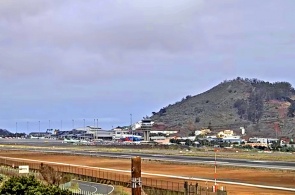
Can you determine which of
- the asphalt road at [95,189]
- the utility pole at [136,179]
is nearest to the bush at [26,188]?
the utility pole at [136,179]

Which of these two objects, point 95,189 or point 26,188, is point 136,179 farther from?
point 95,189

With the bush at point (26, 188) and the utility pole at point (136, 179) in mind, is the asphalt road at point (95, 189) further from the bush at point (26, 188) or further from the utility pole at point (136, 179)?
the utility pole at point (136, 179)

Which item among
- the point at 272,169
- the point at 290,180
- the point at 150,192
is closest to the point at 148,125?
the point at 272,169

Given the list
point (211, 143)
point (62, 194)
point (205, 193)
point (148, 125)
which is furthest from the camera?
point (148, 125)

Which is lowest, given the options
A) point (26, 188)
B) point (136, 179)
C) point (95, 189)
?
point (95, 189)

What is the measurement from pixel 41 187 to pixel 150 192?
1591cm

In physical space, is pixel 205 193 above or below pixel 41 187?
below

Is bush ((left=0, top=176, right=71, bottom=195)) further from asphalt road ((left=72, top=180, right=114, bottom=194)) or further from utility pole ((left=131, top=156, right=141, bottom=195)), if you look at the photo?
asphalt road ((left=72, top=180, right=114, bottom=194))

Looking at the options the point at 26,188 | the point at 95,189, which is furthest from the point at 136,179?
the point at 95,189

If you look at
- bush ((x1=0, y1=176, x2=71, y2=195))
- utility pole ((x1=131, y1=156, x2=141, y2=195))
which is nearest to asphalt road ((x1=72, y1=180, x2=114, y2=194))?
bush ((x1=0, y1=176, x2=71, y2=195))

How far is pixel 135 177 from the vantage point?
31.7ft

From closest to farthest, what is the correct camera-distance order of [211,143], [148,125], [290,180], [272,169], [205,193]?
[205,193]
[290,180]
[272,169]
[211,143]
[148,125]

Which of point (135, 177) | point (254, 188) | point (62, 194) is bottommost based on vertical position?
point (254, 188)

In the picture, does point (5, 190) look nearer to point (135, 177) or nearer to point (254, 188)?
point (135, 177)
